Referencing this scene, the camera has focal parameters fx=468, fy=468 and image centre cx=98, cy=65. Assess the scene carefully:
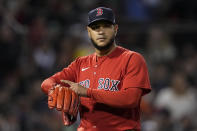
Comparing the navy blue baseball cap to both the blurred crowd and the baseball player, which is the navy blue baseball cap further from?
the blurred crowd

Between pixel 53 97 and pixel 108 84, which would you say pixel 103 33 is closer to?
pixel 108 84

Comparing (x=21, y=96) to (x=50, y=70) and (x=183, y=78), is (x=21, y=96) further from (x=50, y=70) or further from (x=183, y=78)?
(x=183, y=78)

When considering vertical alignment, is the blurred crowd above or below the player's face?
below

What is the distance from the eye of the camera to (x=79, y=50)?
396 inches

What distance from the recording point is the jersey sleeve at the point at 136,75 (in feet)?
13.4

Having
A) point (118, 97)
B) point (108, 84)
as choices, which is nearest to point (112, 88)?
point (108, 84)

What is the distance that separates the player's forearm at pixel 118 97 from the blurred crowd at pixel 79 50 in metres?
3.82

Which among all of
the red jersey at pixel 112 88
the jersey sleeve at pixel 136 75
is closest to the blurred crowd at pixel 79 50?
the red jersey at pixel 112 88

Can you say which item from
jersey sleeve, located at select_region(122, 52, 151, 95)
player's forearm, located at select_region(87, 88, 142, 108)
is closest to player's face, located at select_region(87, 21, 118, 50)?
jersey sleeve, located at select_region(122, 52, 151, 95)

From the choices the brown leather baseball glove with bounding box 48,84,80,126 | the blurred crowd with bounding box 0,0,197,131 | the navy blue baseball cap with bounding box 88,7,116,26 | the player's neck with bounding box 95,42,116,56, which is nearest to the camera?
the brown leather baseball glove with bounding box 48,84,80,126

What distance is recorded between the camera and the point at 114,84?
4227mm

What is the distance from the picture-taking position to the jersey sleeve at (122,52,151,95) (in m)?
4.08

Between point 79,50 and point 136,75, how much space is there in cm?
600

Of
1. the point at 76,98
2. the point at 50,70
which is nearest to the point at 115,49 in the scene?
the point at 76,98
